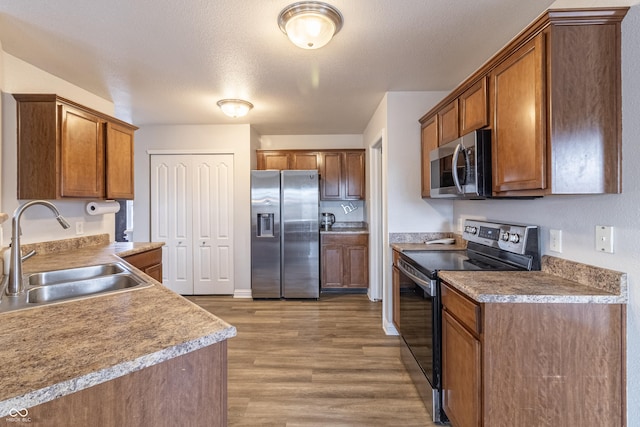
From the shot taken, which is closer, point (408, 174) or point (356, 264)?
point (408, 174)

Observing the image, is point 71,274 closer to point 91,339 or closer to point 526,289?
point 91,339

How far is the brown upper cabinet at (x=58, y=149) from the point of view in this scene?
7.31 feet

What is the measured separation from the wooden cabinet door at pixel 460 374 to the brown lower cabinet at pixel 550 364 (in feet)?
0.06

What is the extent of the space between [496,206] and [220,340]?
2092mm

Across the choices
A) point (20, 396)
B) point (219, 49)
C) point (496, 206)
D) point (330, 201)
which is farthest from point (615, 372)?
point (330, 201)

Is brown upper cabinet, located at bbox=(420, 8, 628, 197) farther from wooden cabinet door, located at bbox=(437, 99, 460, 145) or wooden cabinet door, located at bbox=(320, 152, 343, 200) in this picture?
wooden cabinet door, located at bbox=(320, 152, 343, 200)

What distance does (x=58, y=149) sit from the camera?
227cm

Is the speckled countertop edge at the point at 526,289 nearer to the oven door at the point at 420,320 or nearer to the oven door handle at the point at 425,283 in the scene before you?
the oven door handle at the point at 425,283

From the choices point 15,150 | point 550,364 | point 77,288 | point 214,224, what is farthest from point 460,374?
point 214,224

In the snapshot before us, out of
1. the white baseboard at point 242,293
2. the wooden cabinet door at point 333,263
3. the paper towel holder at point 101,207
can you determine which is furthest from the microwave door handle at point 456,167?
the white baseboard at point 242,293

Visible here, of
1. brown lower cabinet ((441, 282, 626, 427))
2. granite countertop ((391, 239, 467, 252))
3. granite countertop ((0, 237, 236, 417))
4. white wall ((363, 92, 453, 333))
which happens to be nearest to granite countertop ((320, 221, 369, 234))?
white wall ((363, 92, 453, 333))

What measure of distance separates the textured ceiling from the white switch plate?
4.11 ft

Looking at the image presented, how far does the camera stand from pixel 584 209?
1466 mm

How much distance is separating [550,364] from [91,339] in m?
1.70
